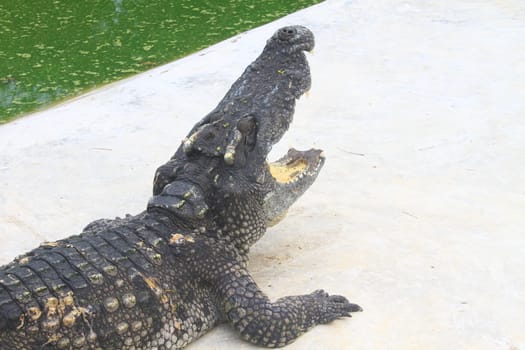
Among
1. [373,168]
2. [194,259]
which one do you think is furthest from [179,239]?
[373,168]

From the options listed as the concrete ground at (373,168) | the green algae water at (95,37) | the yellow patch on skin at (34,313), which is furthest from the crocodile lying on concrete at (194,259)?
the green algae water at (95,37)

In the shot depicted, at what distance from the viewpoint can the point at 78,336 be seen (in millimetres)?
3051

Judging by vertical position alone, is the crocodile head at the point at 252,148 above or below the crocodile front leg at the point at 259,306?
above

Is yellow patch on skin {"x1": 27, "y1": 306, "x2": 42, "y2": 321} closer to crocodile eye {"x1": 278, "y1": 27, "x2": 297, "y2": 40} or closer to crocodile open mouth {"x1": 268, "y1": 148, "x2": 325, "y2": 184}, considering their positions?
crocodile open mouth {"x1": 268, "y1": 148, "x2": 325, "y2": 184}

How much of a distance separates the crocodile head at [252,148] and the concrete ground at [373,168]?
431 millimetres

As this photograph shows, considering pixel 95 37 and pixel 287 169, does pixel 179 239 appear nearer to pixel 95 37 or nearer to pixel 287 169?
pixel 287 169

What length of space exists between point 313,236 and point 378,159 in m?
1.10

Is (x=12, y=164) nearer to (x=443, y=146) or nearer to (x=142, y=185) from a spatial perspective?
(x=142, y=185)

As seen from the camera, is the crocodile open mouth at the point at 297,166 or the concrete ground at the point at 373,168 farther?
the crocodile open mouth at the point at 297,166

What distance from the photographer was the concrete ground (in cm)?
354

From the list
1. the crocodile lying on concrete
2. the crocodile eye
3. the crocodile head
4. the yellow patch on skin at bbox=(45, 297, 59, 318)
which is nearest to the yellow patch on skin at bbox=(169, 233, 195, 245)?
the crocodile lying on concrete

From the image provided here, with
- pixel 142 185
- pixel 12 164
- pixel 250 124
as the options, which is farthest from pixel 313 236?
pixel 12 164

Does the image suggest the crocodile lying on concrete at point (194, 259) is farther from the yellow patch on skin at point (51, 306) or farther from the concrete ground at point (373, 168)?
the concrete ground at point (373, 168)

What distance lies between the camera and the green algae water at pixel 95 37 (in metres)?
8.10
